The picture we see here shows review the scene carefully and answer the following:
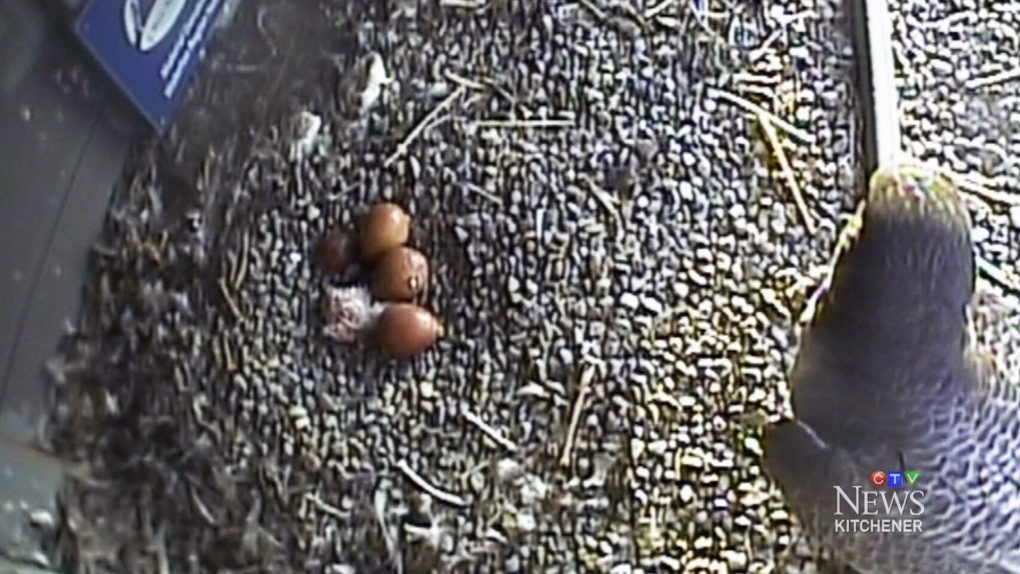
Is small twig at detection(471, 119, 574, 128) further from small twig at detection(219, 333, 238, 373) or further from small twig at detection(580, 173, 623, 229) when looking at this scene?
small twig at detection(219, 333, 238, 373)

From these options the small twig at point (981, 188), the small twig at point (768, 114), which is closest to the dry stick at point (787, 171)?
the small twig at point (768, 114)

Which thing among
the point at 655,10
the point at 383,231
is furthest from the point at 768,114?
the point at 383,231

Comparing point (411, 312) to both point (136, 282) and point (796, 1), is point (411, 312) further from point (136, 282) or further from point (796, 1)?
point (796, 1)

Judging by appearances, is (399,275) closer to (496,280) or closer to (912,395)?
(496,280)

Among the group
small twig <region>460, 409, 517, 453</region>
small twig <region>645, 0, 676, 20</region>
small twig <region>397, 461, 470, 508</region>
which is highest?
small twig <region>645, 0, 676, 20</region>

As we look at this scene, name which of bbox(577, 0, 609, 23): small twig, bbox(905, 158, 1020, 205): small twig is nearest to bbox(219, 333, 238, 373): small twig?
bbox(577, 0, 609, 23): small twig

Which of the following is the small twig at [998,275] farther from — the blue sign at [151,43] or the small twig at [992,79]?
the blue sign at [151,43]

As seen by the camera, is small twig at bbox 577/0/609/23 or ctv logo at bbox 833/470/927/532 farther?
small twig at bbox 577/0/609/23
